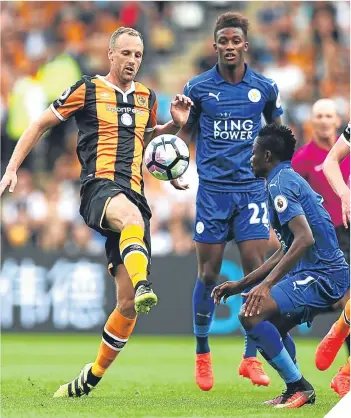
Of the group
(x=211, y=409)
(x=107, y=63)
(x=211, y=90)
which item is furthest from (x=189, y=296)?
(x=211, y=409)

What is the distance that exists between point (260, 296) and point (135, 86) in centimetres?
222

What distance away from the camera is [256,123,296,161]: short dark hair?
302 inches

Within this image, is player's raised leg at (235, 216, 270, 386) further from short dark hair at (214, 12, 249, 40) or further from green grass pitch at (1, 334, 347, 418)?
short dark hair at (214, 12, 249, 40)

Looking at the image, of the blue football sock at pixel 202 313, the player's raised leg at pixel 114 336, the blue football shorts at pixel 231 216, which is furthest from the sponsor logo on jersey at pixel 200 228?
the player's raised leg at pixel 114 336

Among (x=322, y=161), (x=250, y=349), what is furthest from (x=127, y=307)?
(x=322, y=161)

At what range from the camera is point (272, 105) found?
9438 mm

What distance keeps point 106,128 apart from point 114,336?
156cm

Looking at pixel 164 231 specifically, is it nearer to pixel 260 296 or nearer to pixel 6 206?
pixel 6 206

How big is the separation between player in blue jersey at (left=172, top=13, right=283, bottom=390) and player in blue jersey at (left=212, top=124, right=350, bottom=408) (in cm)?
153

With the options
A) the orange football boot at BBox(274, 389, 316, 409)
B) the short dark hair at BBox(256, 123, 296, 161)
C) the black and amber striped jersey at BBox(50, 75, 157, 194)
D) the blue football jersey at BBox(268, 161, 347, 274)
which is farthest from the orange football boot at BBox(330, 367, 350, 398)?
the black and amber striped jersey at BBox(50, 75, 157, 194)

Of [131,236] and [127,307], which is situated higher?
[131,236]

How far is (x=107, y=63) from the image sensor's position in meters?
19.2

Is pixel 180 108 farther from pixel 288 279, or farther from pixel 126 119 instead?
pixel 288 279

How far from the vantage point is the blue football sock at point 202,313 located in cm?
934
